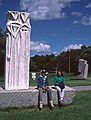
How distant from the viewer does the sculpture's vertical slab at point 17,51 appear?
45.0 feet

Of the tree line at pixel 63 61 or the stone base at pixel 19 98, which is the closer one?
the stone base at pixel 19 98

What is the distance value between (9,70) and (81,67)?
25.7m

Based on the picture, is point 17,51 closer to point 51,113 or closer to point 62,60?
point 51,113

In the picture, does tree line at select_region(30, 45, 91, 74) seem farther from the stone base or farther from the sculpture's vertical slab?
the stone base

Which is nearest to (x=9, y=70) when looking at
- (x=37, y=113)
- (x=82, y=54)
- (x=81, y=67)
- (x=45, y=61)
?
(x=37, y=113)

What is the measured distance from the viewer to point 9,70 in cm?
1370

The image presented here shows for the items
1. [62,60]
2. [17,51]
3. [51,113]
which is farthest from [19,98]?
[62,60]

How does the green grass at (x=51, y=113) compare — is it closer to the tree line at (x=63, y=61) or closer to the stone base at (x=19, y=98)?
the stone base at (x=19, y=98)

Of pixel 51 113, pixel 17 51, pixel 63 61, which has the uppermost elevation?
pixel 63 61

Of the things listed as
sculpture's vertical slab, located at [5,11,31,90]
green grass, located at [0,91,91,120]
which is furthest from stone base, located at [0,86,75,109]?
sculpture's vertical slab, located at [5,11,31,90]

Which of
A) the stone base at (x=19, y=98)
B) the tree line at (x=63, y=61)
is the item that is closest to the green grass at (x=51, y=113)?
the stone base at (x=19, y=98)

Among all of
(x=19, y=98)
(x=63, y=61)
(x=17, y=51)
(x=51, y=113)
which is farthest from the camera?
(x=63, y=61)

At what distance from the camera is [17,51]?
544 inches

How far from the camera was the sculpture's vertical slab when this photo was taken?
45.0ft
